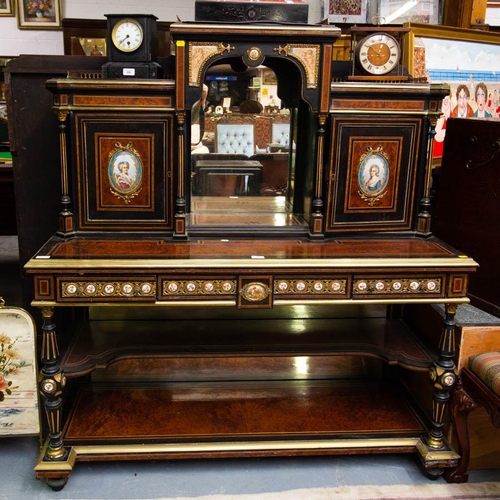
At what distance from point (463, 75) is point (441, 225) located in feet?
3.32

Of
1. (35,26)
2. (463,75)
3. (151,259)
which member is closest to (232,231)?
(151,259)

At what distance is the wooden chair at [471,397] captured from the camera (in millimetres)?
2610

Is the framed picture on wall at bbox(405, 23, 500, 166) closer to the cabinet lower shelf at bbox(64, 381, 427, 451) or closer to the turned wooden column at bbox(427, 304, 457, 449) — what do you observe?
the turned wooden column at bbox(427, 304, 457, 449)

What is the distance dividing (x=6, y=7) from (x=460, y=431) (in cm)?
651

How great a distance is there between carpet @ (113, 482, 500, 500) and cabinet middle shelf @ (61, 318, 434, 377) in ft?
1.76

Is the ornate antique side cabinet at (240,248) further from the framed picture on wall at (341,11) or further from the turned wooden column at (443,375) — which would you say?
the framed picture on wall at (341,11)

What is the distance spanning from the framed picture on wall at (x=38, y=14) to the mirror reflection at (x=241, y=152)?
475 centimetres

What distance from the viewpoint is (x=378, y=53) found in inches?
120

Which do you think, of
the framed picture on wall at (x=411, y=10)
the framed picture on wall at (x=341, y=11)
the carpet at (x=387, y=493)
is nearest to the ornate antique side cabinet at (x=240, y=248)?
the carpet at (x=387, y=493)

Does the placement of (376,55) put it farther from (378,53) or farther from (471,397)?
(471,397)

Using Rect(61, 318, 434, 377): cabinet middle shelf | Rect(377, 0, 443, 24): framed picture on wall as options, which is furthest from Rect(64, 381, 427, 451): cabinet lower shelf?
Rect(377, 0, 443, 24): framed picture on wall

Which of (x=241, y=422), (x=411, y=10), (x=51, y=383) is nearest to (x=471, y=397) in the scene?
(x=241, y=422)

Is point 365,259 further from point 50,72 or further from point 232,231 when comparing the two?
point 50,72

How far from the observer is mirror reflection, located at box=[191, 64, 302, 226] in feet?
9.87
